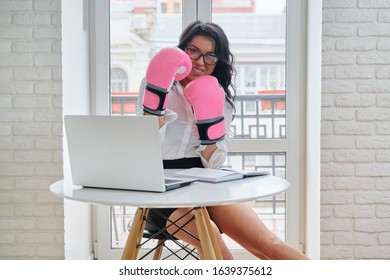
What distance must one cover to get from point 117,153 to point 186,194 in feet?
0.69

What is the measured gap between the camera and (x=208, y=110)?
1.53m

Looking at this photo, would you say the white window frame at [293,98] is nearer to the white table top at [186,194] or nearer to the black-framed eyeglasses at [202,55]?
the black-framed eyeglasses at [202,55]

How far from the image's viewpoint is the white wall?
213 centimetres

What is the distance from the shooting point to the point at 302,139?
2.42 meters

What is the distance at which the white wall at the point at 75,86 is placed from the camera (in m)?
2.13

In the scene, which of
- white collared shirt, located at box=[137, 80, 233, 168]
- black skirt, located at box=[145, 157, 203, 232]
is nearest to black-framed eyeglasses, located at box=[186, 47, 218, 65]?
white collared shirt, located at box=[137, 80, 233, 168]

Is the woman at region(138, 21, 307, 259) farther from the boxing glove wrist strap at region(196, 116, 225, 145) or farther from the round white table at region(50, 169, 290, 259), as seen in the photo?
the round white table at region(50, 169, 290, 259)

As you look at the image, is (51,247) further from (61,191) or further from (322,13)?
(322,13)

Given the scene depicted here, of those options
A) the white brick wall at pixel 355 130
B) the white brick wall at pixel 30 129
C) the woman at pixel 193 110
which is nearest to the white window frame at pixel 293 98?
the white brick wall at pixel 355 130

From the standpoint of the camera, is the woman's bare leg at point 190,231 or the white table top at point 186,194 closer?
the white table top at point 186,194

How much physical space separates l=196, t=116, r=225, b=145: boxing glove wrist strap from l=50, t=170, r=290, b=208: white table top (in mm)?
215

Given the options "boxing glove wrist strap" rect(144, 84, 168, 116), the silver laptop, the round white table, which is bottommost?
the round white table

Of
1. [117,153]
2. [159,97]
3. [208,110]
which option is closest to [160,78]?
[159,97]
